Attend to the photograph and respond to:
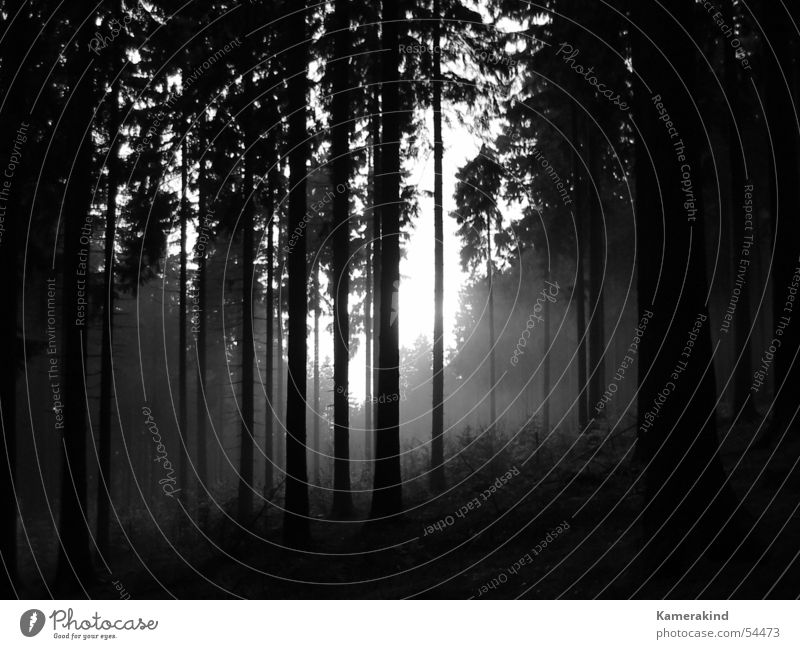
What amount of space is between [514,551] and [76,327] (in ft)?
28.6

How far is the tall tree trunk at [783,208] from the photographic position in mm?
11914

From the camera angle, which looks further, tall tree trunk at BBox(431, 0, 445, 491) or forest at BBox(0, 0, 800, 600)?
tall tree trunk at BBox(431, 0, 445, 491)

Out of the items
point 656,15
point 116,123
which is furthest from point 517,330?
point 656,15

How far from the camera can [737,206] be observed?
17484mm

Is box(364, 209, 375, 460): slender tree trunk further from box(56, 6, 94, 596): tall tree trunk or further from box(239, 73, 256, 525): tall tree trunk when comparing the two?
box(56, 6, 94, 596): tall tree trunk

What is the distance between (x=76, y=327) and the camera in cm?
1181

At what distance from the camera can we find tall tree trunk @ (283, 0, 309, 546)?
12.1 metres

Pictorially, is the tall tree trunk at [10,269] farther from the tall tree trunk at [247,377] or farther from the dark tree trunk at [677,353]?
the dark tree trunk at [677,353]

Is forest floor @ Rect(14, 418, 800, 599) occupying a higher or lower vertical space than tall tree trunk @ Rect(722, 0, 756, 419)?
lower

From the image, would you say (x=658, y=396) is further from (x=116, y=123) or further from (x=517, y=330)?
(x=517, y=330)

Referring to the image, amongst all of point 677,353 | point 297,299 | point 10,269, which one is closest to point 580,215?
point 297,299

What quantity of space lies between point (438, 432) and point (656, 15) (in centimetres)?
1248

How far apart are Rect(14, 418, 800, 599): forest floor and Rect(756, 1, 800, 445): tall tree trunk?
54.8 inches

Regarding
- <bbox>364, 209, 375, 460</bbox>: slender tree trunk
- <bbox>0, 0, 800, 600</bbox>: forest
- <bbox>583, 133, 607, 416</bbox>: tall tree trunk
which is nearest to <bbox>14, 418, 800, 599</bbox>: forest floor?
<bbox>0, 0, 800, 600</bbox>: forest
